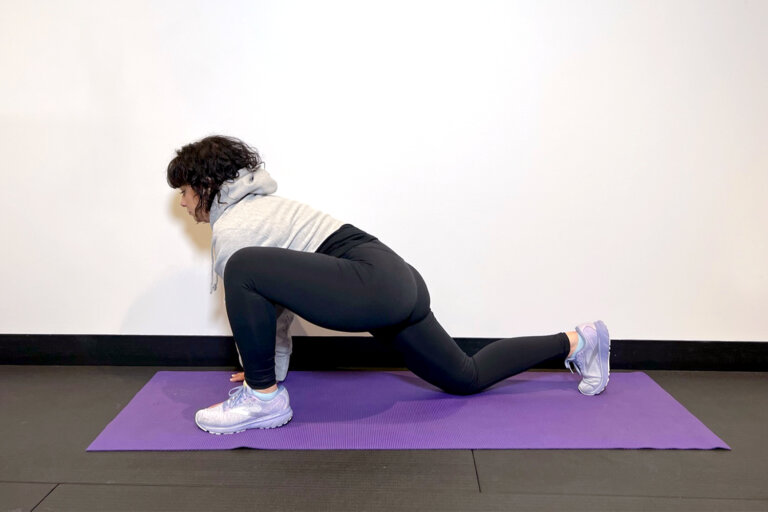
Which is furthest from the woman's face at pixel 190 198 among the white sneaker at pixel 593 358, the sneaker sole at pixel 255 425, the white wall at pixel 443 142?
the white sneaker at pixel 593 358

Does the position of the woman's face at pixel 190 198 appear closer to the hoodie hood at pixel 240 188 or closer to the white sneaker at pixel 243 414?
the hoodie hood at pixel 240 188

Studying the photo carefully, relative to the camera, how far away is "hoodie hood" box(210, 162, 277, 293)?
208cm

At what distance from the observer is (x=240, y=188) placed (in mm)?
2076

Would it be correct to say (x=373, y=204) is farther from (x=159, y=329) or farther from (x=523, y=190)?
(x=159, y=329)

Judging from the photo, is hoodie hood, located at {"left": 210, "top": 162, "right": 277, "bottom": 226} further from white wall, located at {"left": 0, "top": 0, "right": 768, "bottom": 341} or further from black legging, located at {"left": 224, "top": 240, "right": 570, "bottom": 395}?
white wall, located at {"left": 0, "top": 0, "right": 768, "bottom": 341}

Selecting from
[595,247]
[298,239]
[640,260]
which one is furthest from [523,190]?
[298,239]

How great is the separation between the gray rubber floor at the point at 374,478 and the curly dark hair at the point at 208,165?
84 cm

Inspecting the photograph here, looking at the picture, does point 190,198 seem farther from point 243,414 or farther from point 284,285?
point 243,414

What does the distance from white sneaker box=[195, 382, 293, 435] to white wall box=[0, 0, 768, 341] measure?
66cm

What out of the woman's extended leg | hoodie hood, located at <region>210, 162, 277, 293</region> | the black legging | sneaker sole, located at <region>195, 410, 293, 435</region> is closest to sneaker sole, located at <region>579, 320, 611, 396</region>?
the woman's extended leg

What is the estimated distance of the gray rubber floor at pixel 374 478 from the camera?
168 centimetres

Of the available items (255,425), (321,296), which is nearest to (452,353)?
(321,296)

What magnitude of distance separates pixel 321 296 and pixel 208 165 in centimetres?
57

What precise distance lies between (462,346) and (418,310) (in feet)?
2.23
